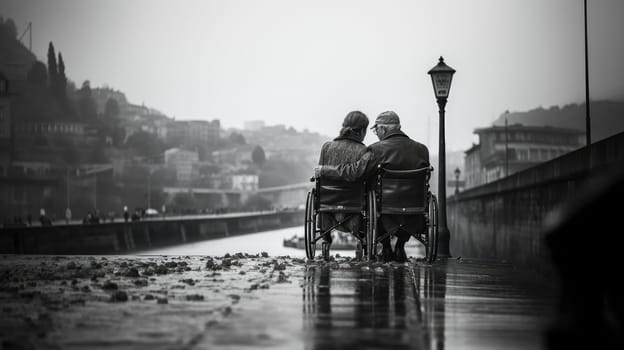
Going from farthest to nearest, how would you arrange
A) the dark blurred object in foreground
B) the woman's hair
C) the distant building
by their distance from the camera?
the distant building
the woman's hair
the dark blurred object in foreground

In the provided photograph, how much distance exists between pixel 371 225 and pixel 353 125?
1.44 metres

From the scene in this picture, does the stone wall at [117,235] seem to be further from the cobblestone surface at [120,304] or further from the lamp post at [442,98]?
the cobblestone surface at [120,304]

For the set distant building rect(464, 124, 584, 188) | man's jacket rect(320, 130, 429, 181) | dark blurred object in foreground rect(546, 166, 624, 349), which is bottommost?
dark blurred object in foreground rect(546, 166, 624, 349)

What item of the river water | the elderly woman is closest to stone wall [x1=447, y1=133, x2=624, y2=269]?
the elderly woman

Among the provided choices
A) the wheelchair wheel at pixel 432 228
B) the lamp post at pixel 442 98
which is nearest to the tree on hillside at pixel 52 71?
the lamp post at pixel 442 98

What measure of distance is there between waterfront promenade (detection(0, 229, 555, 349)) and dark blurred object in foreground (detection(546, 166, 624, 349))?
0.08m

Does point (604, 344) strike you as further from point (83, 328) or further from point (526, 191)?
point (526, 191)

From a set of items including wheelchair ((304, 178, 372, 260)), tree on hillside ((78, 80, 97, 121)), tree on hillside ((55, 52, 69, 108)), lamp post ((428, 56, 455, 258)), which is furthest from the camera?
tree on hillside ((78, 80, 97, 121))

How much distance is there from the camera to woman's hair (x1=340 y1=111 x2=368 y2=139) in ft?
37.0

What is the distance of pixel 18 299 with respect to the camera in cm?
610

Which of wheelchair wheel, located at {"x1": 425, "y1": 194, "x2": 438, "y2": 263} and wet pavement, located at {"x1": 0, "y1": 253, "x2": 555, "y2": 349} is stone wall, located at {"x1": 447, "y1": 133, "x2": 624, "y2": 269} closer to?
wet pavement, located at {"x1": 0, "y1": 253, "x2": 555, "y2": 349}

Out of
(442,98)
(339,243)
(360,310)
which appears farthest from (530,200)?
(339,243)

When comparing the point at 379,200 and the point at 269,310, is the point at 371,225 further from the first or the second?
the point at 269,310

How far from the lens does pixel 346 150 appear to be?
1094cm
